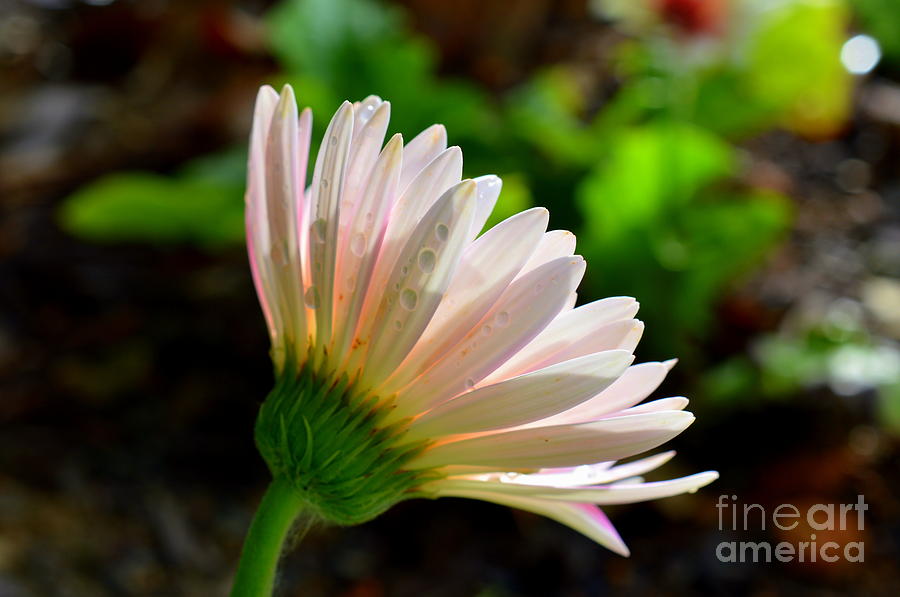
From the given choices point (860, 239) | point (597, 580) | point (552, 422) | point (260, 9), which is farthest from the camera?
point (260, 9)

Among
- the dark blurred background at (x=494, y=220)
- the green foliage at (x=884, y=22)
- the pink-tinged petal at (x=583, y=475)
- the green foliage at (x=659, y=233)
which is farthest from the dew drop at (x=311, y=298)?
the green foliage at (x=884, y=22)

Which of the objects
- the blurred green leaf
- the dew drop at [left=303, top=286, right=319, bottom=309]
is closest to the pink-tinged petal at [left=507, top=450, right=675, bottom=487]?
the dew drop at [left=303, top=286, right=319, bottom=309]

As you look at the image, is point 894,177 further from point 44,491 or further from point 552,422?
point 552,422

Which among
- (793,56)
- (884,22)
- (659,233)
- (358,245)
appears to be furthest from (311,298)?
(884,22)

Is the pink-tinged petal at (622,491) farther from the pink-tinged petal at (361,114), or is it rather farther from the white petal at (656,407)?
the pink-tinged petal at (361,114)

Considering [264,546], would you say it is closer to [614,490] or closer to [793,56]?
[614,490]

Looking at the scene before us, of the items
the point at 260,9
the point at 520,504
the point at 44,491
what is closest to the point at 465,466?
the point at 520,504
